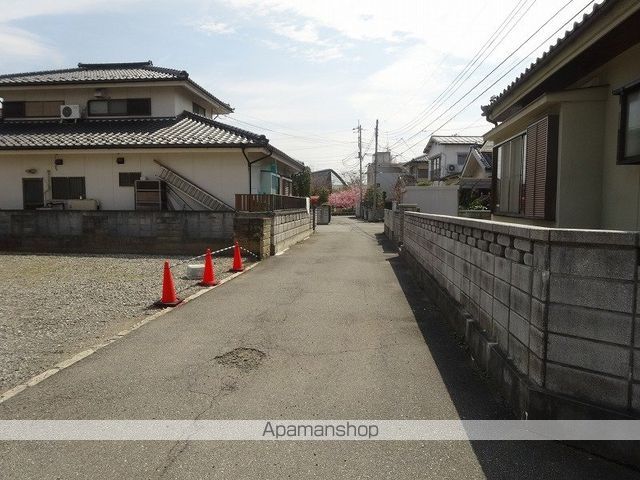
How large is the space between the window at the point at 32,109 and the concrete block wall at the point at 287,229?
11.4m

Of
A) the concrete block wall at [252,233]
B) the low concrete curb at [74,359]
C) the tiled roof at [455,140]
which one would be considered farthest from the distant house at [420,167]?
the low concrete curb at [74,359]

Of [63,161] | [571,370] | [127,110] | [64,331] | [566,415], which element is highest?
[127,110]

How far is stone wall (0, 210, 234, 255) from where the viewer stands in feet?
49.8

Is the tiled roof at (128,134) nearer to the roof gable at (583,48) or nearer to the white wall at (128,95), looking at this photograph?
the white wall at (128,95)

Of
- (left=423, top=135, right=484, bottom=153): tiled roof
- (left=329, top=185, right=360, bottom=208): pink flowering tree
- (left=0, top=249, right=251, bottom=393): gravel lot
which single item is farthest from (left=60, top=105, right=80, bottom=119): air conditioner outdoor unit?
(left=329, top=185, right=360, bottom=208): pink flowering tree

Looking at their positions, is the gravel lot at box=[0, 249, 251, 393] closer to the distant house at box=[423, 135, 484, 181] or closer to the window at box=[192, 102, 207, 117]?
the window at box=[192, 102, 207, 117]

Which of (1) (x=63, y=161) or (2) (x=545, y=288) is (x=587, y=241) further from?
(1) (x=63, y=161)

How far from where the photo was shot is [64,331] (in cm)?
618

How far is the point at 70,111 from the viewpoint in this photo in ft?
63.6

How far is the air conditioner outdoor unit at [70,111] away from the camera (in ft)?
63.5

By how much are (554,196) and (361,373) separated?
13.2 ft

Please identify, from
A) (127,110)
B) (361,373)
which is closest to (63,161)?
(127,110)

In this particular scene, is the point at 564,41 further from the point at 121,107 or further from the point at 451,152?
the point at 451,152

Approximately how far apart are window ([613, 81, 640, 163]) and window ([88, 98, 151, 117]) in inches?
723
